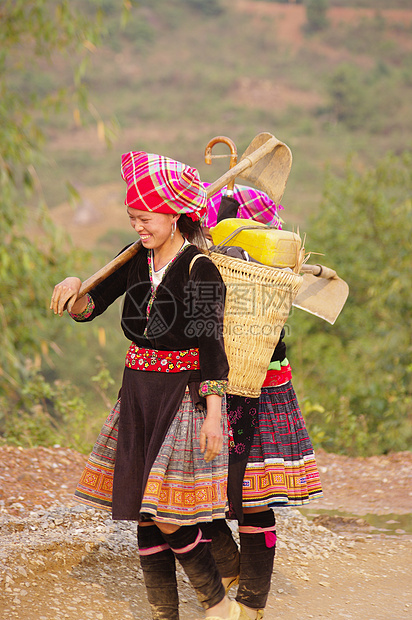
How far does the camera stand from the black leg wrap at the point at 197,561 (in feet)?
7.45

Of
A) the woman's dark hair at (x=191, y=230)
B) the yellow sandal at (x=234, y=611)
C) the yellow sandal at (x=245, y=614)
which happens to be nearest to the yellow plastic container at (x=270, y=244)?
the woman's dark hair at (x=191, y=230)

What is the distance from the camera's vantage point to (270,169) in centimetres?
297

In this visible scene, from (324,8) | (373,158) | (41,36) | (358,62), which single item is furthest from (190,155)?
(41,36)

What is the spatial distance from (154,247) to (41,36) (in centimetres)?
495

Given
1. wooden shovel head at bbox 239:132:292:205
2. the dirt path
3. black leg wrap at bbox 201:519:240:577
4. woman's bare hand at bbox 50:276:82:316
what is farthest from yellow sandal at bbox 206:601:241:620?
wooden shovel head at bbox 239:132:292:205

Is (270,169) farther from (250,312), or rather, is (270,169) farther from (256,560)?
(256,560)

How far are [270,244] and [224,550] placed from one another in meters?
1.26

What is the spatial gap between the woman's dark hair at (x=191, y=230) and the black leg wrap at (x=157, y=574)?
0.97 m

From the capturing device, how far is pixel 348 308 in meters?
12.5

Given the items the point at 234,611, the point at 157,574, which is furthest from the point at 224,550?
the point at 157,574

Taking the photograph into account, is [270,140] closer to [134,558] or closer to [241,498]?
[241,498]

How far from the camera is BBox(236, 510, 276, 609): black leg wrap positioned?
2.69 m

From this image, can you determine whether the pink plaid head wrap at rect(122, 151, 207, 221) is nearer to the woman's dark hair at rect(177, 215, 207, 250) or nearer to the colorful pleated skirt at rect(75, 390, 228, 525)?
the woman's dark hair at rect(177, 215, 207, 250)

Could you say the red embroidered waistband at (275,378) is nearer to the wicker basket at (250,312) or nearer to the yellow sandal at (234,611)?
the wicker basket at (250,312)
